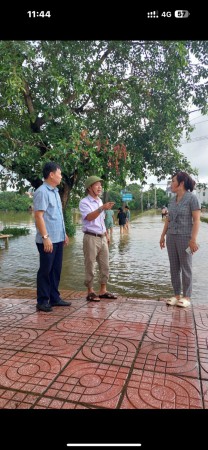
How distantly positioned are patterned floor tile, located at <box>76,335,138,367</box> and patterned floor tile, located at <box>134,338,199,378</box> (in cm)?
8

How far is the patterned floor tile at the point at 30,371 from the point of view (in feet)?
6.09

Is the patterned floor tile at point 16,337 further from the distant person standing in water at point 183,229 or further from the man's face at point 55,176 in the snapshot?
the distant person standing in water at point 183,229

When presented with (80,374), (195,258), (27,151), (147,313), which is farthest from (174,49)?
(80,374)

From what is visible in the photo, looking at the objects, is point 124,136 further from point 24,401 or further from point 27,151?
point 24,401

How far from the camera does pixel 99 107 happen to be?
7461 mm

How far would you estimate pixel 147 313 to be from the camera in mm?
3209


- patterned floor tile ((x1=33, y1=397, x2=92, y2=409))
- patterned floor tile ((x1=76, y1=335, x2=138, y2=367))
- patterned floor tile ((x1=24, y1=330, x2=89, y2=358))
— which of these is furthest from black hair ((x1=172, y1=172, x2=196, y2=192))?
patterned floor tile ((x1=33, y1=397, x2=92, y2=409))

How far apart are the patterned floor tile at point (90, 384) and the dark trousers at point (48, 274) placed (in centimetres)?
127

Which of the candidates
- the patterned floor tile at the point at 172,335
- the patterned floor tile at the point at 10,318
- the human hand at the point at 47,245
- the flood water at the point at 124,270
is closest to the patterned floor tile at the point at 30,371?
the patterned floor tile at the point at 10,318

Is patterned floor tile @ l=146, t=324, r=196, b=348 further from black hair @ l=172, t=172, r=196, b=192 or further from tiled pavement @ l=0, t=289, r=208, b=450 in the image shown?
black hair @ l=172, t=172, r=196, b=192

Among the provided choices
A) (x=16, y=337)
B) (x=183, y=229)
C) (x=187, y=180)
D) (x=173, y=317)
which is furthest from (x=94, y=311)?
(x=187, y=180)

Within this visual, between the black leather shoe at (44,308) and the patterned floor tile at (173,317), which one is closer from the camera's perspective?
the patterned floor tile at (173,317)
